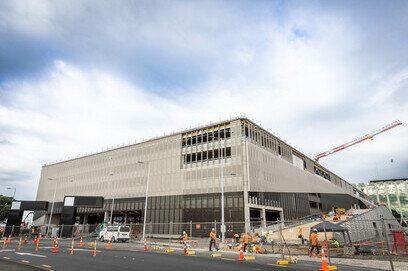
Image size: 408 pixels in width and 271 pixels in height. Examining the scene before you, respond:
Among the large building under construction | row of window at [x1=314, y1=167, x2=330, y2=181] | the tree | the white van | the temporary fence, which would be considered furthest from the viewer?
row of window at [x1=314, y1=167, x2=330, y2=181]

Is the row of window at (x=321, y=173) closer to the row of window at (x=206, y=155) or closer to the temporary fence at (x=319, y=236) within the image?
the row of window at (x=206, y=155)

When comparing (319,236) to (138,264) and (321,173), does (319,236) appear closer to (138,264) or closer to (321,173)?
(138,264)

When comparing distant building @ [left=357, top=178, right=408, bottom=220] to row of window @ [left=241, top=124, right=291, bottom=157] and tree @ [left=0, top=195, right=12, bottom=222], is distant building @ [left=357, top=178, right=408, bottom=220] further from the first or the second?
tree @ [left=0, top=195, right=12, bottom=222]

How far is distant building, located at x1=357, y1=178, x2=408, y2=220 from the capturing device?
14362 cm

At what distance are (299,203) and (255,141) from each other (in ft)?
74.1

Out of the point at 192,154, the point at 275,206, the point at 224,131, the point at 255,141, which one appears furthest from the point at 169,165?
the point at 275,206

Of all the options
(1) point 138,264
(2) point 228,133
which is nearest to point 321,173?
(2) point 228,133

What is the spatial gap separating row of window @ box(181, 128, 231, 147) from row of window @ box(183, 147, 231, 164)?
7.45ft

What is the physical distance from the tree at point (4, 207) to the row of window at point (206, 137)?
191ft

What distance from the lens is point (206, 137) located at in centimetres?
5750

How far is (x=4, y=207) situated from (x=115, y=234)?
61328mm

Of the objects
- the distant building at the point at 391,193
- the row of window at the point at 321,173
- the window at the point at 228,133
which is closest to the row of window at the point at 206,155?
the window at the point at 228,133

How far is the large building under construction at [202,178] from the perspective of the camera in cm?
5153

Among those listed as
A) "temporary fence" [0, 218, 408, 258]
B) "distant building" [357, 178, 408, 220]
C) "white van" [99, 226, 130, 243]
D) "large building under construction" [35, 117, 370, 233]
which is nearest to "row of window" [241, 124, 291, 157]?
"large building under construction" [35, 117, 370, 233]
